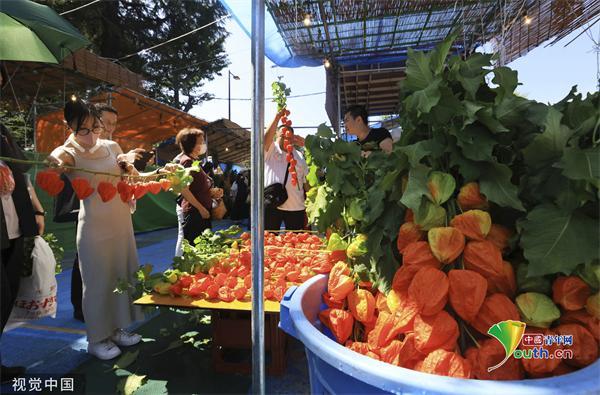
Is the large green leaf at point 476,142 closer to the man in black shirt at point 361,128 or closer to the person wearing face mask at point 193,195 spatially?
the man in black shirt at point 361,128

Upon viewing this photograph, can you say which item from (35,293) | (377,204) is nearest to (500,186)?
(377,204)

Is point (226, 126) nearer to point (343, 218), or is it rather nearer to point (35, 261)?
point (35, 261)

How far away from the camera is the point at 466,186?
81 centimetres

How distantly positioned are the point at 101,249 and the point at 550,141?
238 centimetres

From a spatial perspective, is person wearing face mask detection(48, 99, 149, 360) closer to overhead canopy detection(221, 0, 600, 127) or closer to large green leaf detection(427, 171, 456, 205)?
overhead canopy detection(221, 0, 600, 127)

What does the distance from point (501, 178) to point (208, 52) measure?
16.7 m

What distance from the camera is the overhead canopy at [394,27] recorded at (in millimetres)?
3273

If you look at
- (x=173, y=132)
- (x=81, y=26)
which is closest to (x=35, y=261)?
(x=173, y=132)

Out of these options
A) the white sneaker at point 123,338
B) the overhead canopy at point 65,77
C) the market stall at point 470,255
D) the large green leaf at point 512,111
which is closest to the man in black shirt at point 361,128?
the market stall at point 470,255

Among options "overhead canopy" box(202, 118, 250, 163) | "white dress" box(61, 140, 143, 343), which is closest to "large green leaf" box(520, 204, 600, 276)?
"white dress" box(61, 140, 143, 343)

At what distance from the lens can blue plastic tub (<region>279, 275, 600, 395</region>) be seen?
0.50 metres

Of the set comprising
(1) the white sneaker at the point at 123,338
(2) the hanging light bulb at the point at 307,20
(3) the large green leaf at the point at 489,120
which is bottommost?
(1) the white sneaker at the point at 123,338

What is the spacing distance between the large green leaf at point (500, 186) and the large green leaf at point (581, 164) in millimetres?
103

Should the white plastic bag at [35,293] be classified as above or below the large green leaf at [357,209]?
below
